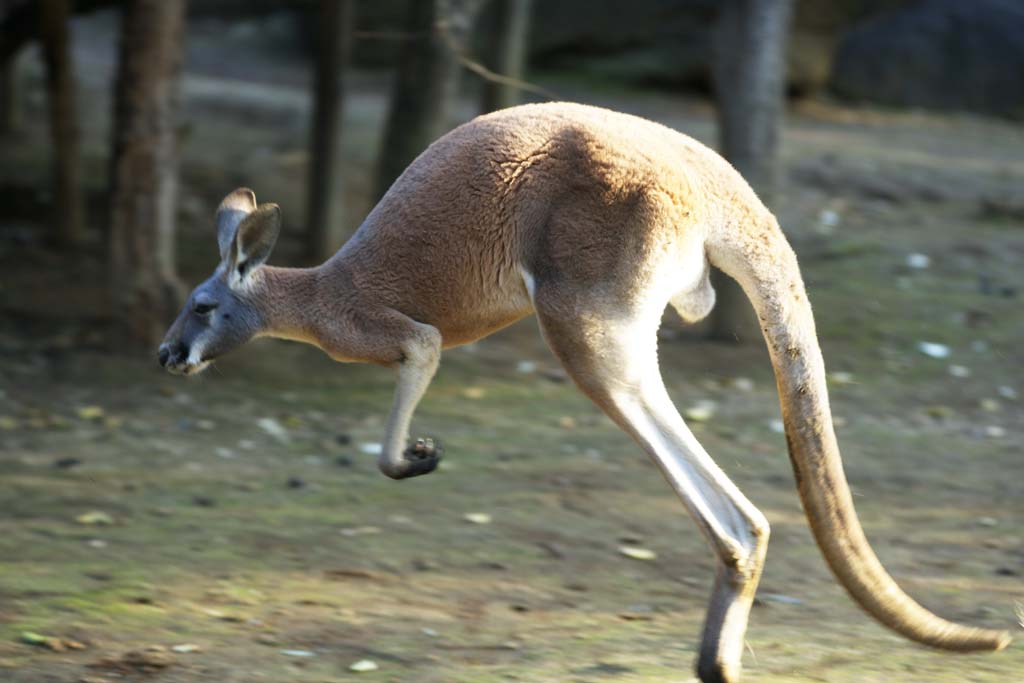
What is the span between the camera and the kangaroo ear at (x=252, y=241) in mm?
3521

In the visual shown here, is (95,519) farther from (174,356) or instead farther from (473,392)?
(473,392)

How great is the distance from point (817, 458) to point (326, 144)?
595cm

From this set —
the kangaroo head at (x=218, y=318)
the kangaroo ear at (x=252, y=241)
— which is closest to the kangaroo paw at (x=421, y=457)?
the kangaroo head at (x=218, y=318)

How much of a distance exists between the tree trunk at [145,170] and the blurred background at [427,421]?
17 millimetres

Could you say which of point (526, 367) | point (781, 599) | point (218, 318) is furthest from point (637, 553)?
point (526, 367)

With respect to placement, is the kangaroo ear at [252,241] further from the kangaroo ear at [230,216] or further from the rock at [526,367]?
the rock at [526,367]

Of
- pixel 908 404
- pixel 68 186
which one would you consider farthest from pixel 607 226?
pixel 68 186

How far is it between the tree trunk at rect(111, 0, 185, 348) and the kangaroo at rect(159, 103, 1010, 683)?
13.1 ft

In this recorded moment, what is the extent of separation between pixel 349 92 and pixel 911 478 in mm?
9561

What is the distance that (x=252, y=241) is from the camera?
361 centimetres

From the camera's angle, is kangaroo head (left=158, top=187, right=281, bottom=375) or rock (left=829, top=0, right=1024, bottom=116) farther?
rock (left=829, top=0, right=1024, bottom=116)

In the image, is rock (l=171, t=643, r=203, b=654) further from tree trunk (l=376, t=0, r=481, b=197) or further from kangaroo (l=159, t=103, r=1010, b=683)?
tree trunk (l=376, t=0, r=481, b=197)

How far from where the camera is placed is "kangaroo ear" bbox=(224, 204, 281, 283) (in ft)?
11.6

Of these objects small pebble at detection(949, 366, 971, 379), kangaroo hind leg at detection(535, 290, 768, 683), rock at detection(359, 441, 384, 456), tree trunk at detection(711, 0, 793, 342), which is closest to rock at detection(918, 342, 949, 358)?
small pebble at detection(949, 366, 971, 379)
